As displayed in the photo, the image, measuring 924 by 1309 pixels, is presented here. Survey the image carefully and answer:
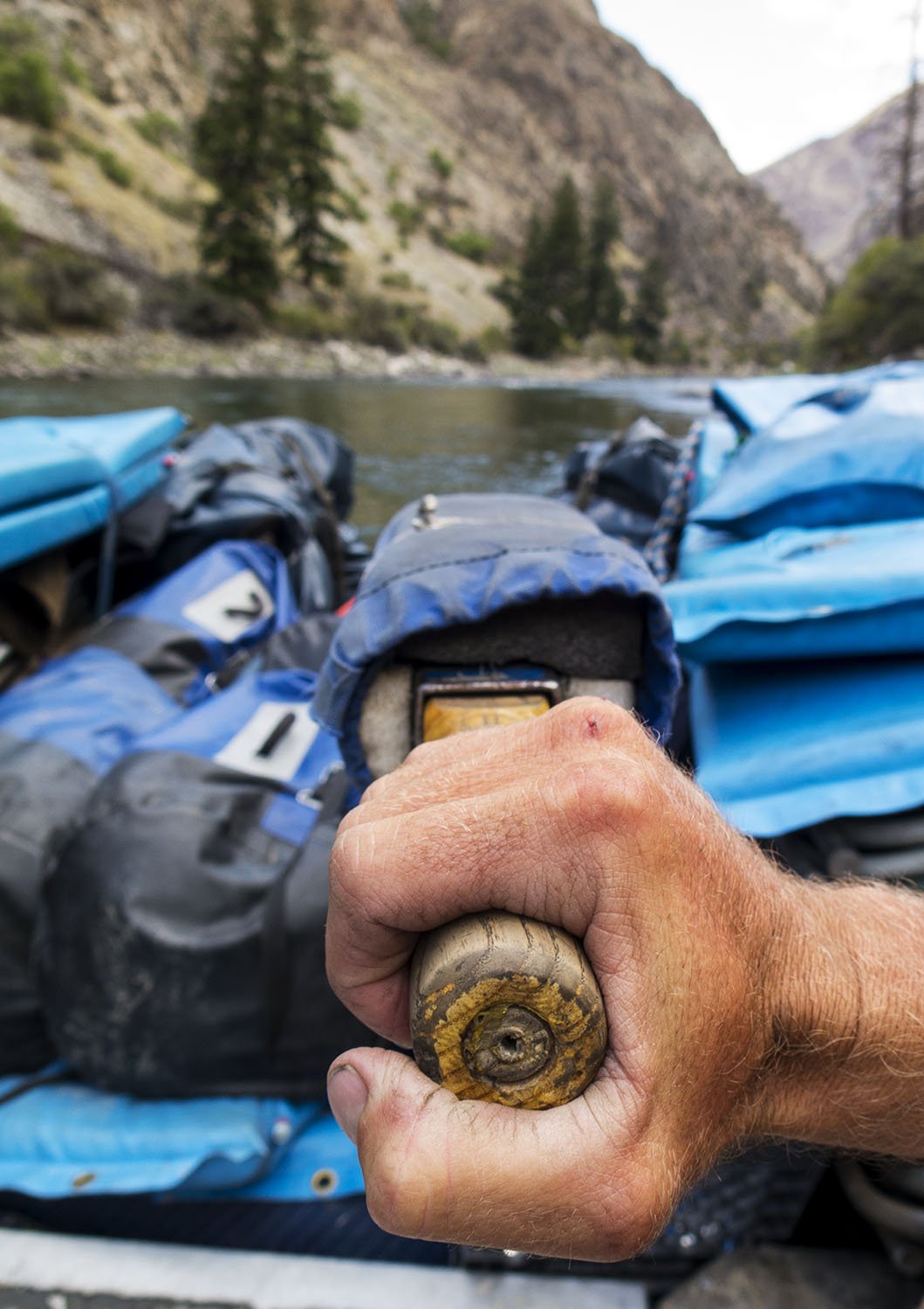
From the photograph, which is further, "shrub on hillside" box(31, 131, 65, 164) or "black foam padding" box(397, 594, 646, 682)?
"shrub on hillside" box(31, 131, 65, 164)

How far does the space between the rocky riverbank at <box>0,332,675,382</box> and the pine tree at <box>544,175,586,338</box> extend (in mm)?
Answer: 13824

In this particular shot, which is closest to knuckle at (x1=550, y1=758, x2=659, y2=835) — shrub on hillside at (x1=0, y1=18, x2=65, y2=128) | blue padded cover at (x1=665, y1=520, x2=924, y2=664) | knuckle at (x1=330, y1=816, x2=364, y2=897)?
knuckle at (x1=330, y1=816, x2=364, y2=897)

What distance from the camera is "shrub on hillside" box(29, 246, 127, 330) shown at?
A: 15273 millimetres

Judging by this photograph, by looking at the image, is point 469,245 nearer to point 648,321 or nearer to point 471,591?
point 648,321

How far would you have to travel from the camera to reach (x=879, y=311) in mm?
18922

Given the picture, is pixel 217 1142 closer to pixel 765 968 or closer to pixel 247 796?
pixel 247 796

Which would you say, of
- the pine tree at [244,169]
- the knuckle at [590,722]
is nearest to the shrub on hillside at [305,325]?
the pine tree at [244,169]

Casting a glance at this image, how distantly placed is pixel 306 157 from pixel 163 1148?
3344 cm

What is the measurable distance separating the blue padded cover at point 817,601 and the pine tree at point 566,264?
1577 inches

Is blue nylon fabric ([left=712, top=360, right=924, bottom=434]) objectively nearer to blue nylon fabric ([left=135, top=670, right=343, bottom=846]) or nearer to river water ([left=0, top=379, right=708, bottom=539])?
blue nylon fabric ([left=135, top=670, right=343, bottom=846])

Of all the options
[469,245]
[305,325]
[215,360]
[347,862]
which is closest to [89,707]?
[347,862]

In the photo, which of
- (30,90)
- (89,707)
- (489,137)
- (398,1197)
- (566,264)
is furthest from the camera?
(489,137)

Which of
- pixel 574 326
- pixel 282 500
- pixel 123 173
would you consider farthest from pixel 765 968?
pixel 574 326

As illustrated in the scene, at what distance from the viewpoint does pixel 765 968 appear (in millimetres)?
475
